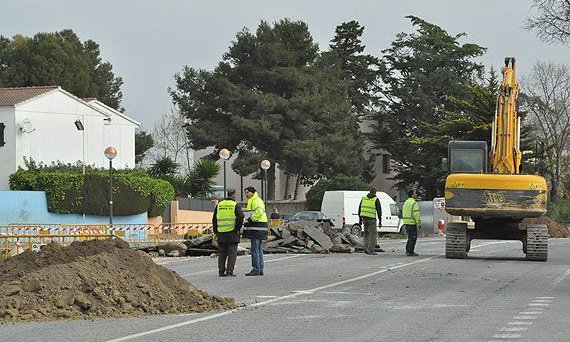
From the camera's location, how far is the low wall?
52.3 m

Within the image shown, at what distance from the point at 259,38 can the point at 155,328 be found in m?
62.9

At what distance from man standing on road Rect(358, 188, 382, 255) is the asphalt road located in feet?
14.7

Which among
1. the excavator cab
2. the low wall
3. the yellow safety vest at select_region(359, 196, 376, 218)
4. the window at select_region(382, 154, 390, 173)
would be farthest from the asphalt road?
the window at select_region(382, 154, 390, 173)

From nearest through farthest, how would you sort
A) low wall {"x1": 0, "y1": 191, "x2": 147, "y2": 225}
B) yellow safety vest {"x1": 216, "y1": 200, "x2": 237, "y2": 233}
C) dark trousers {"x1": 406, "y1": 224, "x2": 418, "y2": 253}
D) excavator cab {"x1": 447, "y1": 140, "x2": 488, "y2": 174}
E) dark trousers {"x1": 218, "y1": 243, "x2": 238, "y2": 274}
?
yellow safety vest {"x1": 216, "y1": 200, "x2": 237, "y2": 233}, dark trousers {"x1": 218, "y1": 243, "x2": 238, "y2": 274}, excavator cab {"x1": 447, "y1": 140, "x2": 488, "y2": 174}, dark trousers {"x1": 406, "y1": 224, "x2": 418, "y2": 253}, low wall {"x1": 0, "y1": 191, "x2": 147, "y2": 225}

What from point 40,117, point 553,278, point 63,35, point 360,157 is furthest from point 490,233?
point 63,35

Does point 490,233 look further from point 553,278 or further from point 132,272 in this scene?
point 132,272

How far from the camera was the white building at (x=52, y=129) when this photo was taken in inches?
2277

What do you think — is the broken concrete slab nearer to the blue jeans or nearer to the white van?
the blue jeans

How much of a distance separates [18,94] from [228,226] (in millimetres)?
40144

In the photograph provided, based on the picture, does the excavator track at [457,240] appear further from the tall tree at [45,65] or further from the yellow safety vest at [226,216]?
the tall tree at [45,65]

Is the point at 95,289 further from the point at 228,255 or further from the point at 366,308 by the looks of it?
the point at 228,255

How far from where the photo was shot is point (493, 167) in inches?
1193

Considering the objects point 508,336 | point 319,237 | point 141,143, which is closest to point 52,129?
point 319,237

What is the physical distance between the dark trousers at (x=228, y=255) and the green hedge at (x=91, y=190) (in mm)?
31391
